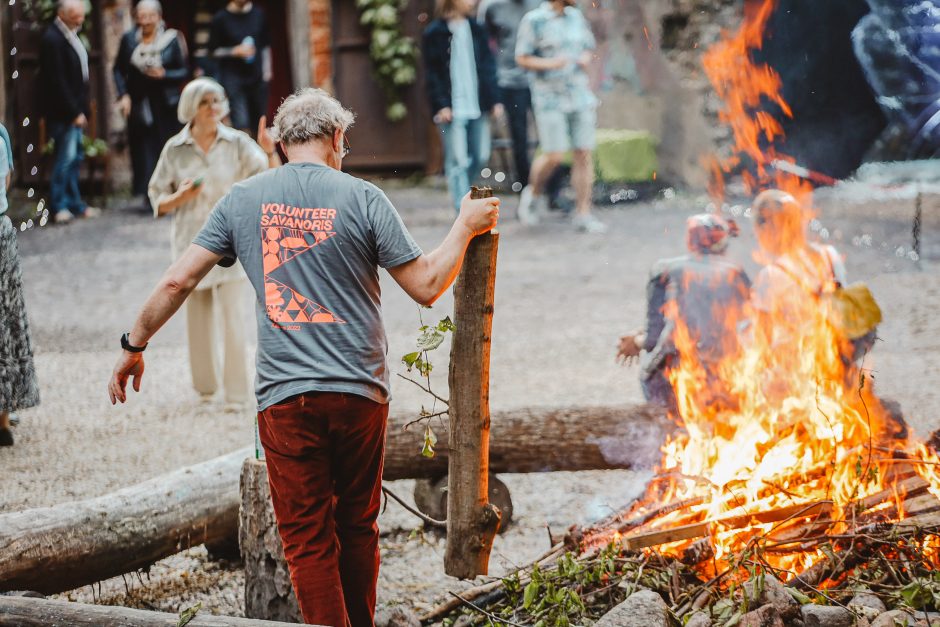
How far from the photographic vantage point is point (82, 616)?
11.1ft

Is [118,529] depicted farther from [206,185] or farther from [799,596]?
[206,185]

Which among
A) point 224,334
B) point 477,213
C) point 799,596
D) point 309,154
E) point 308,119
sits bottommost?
point 799,596

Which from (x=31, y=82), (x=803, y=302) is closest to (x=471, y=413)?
(x=803, y=302)

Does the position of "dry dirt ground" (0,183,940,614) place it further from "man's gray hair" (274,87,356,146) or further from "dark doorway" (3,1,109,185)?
"man's gray hair" (274,87,356,146)

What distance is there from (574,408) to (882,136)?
29.8ft

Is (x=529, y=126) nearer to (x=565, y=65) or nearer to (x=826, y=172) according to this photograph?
(x=565, y=65)

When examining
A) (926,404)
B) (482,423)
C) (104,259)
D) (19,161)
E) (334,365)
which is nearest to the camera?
(334,365)

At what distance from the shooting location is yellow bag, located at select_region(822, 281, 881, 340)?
5.28 metres

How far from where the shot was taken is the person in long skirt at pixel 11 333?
19.5 feet

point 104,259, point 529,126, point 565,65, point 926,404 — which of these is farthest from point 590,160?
point 926,404

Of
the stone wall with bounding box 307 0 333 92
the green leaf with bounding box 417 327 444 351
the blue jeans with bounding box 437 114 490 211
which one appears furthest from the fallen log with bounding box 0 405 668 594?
the stone wall with bounding box 307 0 333 92

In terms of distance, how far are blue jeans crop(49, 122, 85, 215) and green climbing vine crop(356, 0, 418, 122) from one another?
4307 millimetres

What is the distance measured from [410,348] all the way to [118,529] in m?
4.27

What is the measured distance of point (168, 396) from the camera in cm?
736
